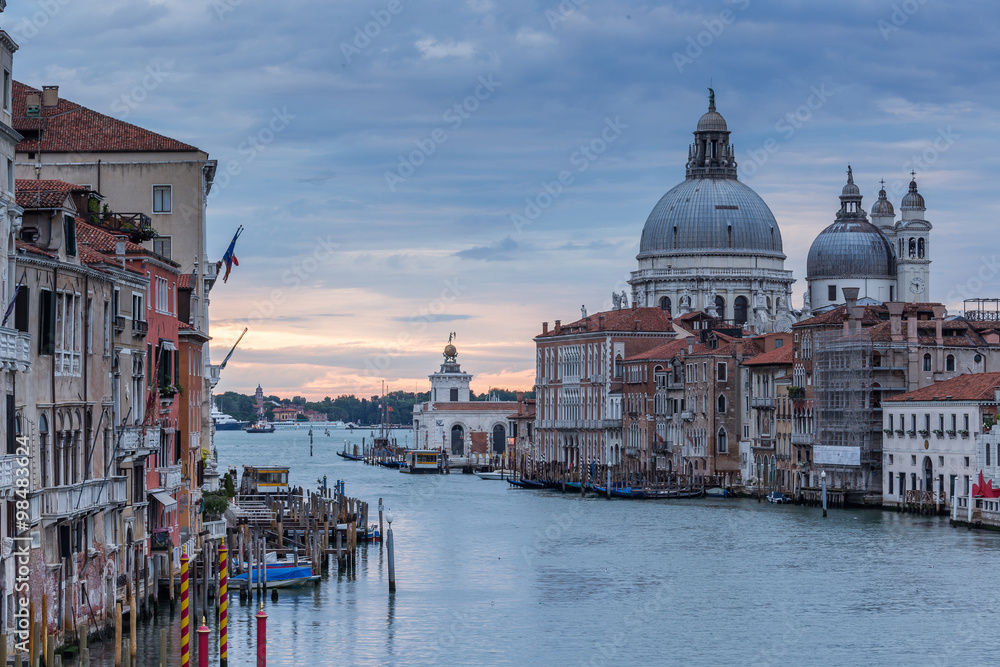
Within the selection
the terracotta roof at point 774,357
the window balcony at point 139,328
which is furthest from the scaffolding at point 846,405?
the window balcony at point 139,328

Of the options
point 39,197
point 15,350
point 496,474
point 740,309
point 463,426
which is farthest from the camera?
point 463,426

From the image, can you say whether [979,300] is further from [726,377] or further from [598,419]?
[598,419]

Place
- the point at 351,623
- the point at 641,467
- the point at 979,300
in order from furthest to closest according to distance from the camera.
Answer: the point at 641,467, the point at 979,300, the point at 351,623

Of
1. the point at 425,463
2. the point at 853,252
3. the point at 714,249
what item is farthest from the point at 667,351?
the point at 425,463

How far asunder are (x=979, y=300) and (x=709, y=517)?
61.0 ft

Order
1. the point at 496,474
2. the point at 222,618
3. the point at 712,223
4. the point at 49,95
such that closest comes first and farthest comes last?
1. the point at 222,618
2. the point at 49,95
3. the point at 496,474
4. the point at 712,223

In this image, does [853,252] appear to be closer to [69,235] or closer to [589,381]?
[589,381]

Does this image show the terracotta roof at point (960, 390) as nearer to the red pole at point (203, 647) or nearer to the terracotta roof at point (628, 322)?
the terracotta roof at point (628, 322)

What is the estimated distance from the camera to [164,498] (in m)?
28.2

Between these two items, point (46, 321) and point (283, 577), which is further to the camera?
point (283, 577)

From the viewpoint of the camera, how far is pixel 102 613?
24.6 m

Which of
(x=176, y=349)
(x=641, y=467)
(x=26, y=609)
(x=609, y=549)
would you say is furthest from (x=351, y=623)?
(x=641, y=467)

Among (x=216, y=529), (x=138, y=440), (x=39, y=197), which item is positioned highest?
(x=39, y=197)

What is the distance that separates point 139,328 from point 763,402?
155 ft
